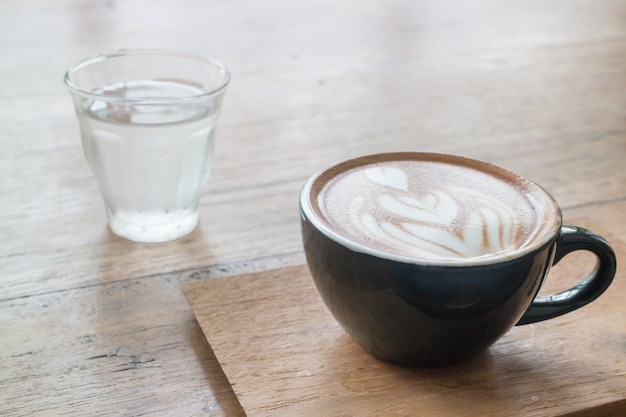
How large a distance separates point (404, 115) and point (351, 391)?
1.62 feet

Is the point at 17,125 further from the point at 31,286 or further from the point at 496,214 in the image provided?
the point at 496,214

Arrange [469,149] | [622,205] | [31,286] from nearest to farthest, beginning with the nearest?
[31,286], [622,205], [469,149]

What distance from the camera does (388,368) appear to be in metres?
0.50

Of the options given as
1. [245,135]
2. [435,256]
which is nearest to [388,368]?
[435,256]

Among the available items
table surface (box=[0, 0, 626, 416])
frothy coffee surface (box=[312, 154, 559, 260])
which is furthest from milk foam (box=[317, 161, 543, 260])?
table surface (box=[0, 0, 626, 416])

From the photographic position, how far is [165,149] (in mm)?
661

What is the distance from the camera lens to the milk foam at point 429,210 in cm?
47

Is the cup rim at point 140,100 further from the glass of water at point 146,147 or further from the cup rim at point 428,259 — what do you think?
the cup rim at point 428,259

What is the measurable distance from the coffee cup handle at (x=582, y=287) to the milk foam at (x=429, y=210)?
0.03 m

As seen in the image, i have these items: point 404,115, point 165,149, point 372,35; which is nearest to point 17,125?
point 165,149

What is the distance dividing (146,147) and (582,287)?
0.34m

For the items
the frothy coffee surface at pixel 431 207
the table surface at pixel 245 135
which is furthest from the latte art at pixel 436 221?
the table surface at pixel 245 135

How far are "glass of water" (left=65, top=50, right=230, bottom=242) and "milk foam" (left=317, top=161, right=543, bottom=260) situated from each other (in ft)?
0.57

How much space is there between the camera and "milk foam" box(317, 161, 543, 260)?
0.47m
